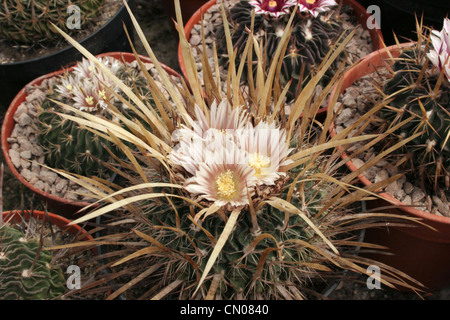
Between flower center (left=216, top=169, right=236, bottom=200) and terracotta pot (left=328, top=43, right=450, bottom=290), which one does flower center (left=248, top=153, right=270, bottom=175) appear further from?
terracotta pot (left=328, top=43, right=450, bottom=290)

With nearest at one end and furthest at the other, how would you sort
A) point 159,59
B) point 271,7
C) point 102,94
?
1. point 102,94
2. point 271,7
3. point 159,59

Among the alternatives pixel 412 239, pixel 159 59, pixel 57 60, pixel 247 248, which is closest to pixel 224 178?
pixel 247 248

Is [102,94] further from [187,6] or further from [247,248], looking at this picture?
[187,6]

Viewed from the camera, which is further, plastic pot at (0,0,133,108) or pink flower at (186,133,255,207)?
plastic pot at (0,0,133,108)

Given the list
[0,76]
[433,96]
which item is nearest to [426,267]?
[433,96]

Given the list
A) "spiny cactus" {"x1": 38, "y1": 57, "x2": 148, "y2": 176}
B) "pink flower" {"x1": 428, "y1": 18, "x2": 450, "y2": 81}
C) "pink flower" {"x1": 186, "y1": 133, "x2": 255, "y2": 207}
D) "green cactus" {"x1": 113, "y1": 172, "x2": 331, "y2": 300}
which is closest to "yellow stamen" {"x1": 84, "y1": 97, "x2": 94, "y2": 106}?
"spiny cactus" {"x1": 38, "y1": 57, "x2": 148, "y2": 176}
